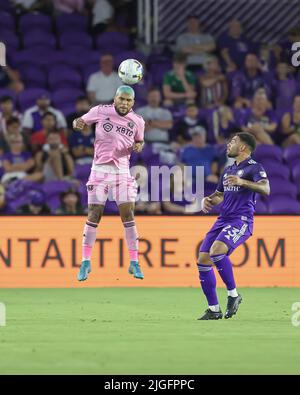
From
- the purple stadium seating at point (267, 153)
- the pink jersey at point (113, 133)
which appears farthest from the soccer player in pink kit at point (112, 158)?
the purple stadium seating at point (267, 153)

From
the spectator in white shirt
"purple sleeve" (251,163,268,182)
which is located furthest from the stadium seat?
"purple sleeve" (251,163,268,182)

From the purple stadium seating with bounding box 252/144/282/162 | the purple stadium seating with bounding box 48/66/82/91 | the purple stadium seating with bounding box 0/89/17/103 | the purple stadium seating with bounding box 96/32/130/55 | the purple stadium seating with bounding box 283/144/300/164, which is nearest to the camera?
the purple stadium seating with bounding box 252/144/282/162

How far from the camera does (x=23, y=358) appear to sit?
9.39m

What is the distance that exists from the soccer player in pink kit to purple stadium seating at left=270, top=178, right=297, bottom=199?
629 centimetres

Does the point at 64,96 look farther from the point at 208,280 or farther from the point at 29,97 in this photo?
the point at 208,280

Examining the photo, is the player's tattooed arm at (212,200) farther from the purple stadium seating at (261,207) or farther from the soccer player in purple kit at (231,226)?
the purple stadium seating at (261,207)

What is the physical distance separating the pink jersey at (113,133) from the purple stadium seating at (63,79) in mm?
7874

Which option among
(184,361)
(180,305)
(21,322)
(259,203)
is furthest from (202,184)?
(184,361)

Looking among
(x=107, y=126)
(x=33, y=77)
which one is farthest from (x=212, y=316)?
(x=33, y=77)

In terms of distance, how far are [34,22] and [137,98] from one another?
2.63 metres

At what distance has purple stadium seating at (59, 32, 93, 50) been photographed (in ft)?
72.0

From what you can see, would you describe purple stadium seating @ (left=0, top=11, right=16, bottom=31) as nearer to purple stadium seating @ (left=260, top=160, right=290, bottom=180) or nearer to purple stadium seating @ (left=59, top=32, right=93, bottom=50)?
purple stadium seating @ (left=59, top=32, right=93, bottom=50)

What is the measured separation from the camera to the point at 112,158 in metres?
13.5

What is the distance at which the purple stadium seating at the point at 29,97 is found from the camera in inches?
817
